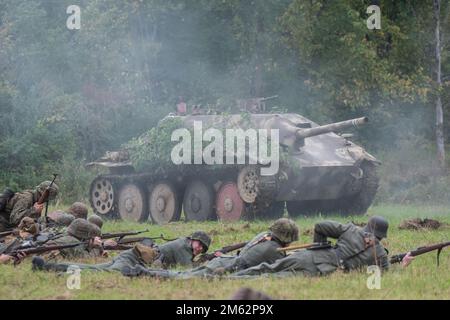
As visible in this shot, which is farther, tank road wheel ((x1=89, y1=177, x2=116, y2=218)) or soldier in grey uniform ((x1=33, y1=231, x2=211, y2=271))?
tank road wheel ((x1=89, y1=177, x2=116, y2=218))

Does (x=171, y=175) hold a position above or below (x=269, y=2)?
below

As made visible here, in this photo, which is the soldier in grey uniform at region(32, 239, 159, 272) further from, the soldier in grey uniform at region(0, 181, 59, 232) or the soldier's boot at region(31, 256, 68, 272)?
the soldier in grey uniform at region(0, 181, 59, 232)

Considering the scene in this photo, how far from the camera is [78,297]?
1112 cm

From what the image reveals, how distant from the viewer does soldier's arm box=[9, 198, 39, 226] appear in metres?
17.2

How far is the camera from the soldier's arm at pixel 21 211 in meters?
17.2

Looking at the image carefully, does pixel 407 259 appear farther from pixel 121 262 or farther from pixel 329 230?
pixel 121 262

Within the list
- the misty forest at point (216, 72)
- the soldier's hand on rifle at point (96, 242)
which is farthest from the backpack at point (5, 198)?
the misty forest at point (216, 72)

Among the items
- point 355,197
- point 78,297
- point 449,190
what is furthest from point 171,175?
point 78,297

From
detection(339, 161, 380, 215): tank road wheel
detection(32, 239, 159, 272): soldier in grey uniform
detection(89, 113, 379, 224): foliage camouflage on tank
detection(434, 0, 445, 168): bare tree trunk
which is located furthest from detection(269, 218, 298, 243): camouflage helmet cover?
detection(434, 0, 445, 168): bare tree trunk

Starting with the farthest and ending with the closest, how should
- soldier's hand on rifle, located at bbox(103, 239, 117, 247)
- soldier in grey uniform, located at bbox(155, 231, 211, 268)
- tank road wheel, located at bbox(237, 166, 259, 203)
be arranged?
tank road wheel, located at bbox(237, 166, 259, 203) < soldier's hand on rifle, located at bbox(103, 239, 117, 247) < soldier in grey uniform, located at bbox(155, 231, 211, 268)

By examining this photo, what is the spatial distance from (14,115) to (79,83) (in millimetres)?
3796

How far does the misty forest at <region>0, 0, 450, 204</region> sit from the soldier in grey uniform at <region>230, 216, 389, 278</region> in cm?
1611

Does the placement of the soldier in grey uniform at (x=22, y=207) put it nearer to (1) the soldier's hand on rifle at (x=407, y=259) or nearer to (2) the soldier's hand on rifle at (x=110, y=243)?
(2) the soldier's hand on rifle at (x=110, y=243)
